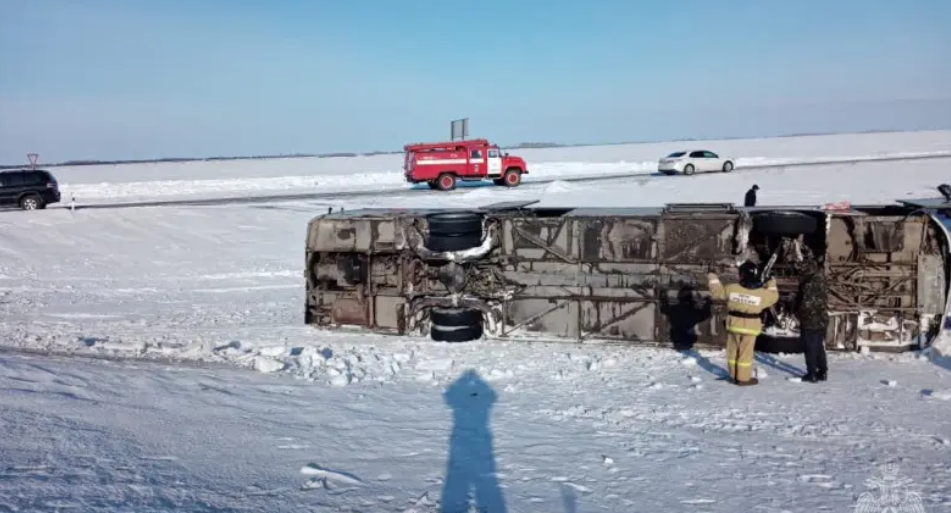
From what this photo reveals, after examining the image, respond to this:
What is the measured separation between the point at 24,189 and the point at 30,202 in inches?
19.6

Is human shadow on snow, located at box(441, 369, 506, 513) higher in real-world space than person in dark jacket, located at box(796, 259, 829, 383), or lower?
lower

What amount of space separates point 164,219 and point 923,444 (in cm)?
2060

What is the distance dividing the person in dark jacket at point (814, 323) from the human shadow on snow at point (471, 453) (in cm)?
337

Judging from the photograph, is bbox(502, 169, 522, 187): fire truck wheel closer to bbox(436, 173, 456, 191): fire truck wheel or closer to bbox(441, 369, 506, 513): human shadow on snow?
Result: bbox(436, 173, 456, 191): fire truck wheel

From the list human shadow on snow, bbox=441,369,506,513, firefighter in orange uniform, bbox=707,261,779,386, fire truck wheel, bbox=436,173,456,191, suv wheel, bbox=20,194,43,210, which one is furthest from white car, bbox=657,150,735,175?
human shadow on snow, bbox=441,369,506,513

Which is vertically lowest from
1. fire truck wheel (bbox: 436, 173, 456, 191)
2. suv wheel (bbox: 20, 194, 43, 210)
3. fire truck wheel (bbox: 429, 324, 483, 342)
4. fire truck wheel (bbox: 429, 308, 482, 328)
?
fire truck wheel (bbox: 429, 324, 483, 342)

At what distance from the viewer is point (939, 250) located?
844 centimetres

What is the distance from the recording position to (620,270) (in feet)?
29.8

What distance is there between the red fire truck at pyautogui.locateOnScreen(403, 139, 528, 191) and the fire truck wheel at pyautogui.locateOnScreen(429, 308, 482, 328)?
68.7 ft

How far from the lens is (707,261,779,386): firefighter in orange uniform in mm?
7125

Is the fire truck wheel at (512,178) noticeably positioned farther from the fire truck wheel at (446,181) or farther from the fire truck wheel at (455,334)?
the fire truck wheel at (455,334)

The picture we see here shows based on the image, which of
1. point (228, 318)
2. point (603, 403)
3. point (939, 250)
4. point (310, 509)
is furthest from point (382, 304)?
point (939, 250)

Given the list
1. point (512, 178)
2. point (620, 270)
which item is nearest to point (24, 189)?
point (512, 178)

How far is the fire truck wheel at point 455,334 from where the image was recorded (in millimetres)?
9227
